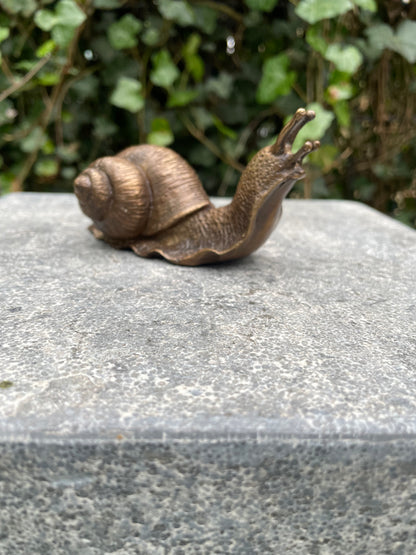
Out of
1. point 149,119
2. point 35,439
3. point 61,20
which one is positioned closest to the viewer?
point 35,439

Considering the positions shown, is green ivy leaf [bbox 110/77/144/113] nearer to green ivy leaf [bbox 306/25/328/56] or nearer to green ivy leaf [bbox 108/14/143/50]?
green ivy leaf [bbox 108/14/143/50]

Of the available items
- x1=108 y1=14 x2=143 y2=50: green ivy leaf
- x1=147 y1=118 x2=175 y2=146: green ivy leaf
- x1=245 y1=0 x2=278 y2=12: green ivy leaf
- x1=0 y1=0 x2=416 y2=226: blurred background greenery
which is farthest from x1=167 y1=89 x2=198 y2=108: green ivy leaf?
x1=245 y1=0 x2=278 y2=12: green ivy leaf

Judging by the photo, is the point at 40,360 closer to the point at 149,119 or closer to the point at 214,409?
the point at 214,409

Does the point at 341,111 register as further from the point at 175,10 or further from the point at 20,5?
the point at 20,5

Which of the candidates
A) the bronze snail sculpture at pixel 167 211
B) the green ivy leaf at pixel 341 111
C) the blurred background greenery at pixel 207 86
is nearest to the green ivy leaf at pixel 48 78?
the blurred background greenery at pixel 207 86

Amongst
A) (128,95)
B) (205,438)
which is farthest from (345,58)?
(205,438)

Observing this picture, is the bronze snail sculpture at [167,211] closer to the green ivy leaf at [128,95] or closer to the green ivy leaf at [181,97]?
the green ivy leaf at [128,95]

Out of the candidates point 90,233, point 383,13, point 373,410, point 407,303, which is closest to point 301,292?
point 407,303
